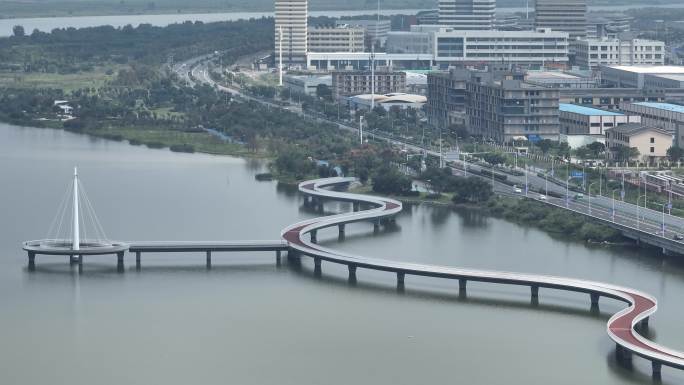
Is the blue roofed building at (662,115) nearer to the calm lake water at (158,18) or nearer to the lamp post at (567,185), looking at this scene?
the lamp post at (567,185)

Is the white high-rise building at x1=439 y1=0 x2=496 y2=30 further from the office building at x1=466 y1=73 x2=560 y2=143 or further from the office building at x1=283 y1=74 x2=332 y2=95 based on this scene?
the office building at x1=466 y1=73 x2=560 y2=143

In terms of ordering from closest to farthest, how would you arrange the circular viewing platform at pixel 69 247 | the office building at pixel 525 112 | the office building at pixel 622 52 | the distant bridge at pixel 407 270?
the distant bridge at pixel 407 270, the circular viewing platform at pixel 69 247, the office building at pixel 525 112, the office building at pixel 622 52

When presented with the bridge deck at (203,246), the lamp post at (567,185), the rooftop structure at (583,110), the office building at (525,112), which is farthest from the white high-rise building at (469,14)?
the bridge deck at (203,246)

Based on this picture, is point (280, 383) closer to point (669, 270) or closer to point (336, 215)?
point (669, 270)

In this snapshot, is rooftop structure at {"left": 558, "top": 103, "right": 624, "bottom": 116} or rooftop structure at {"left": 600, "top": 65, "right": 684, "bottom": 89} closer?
rooftop structure at {"left": 558, "top": 103, "right": 624, "bottom": 116}

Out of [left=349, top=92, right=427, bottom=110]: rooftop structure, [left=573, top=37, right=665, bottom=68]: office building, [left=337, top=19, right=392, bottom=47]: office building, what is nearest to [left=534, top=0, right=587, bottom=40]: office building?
[left=337, top=19, right=392, bottom=47]: office building

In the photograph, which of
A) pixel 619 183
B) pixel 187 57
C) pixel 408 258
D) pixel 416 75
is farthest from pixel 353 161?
pixel 187 57

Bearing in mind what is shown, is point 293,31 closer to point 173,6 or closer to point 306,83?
point 306,83
